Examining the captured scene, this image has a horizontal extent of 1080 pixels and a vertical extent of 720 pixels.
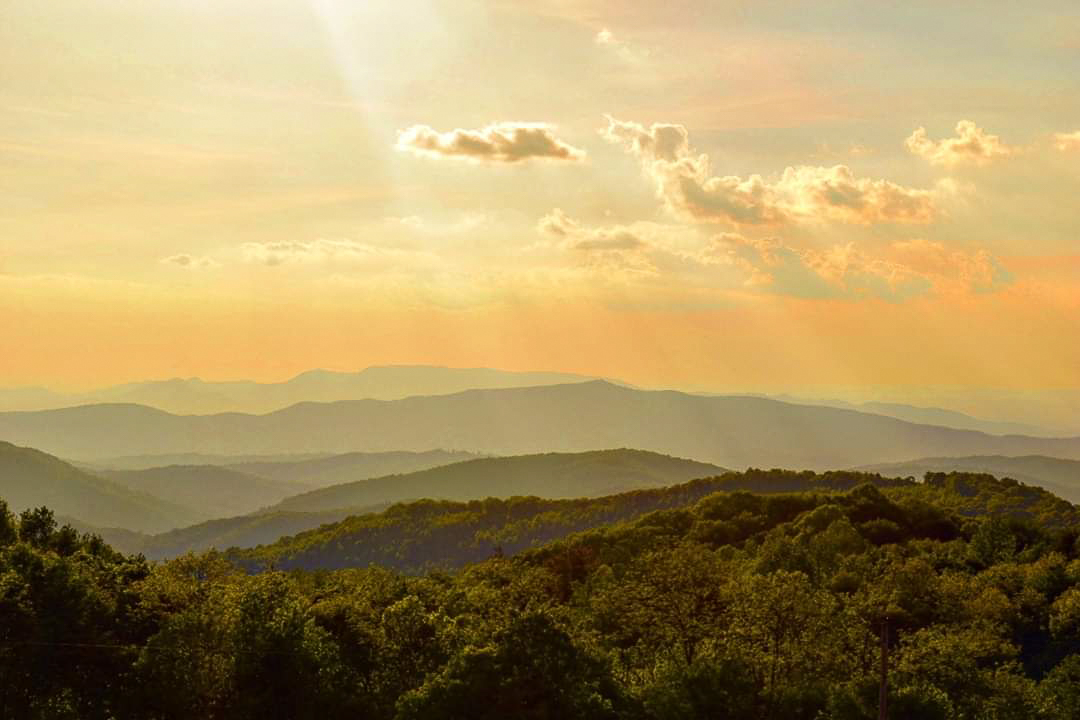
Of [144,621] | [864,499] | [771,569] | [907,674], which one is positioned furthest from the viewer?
[864,499]

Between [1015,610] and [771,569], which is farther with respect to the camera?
[771,569]

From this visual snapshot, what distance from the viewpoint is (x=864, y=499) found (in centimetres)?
18312

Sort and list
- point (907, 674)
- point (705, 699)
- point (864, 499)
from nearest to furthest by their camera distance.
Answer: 1. point (705, 699)
2. point (907, 674)
3. point (864, 499)

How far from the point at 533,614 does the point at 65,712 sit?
29.0 metres

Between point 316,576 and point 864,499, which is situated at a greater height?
point 864,499

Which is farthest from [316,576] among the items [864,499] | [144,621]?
[864,499]

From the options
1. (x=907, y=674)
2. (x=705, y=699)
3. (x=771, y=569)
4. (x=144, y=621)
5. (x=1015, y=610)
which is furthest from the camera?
(x=771, y=569)

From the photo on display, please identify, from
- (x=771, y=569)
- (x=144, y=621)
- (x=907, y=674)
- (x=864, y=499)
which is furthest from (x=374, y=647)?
(x=864, y=499)

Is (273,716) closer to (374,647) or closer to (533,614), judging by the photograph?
(374,647)

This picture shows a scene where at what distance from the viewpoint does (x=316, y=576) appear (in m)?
128

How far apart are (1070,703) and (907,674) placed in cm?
1409

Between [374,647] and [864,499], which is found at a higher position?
[864,499]

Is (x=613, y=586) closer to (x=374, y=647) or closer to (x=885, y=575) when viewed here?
(x=885, y=575)

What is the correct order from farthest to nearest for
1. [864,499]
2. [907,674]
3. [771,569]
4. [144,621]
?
[864,499] → [771,569] → [144,621] → [907,674]
